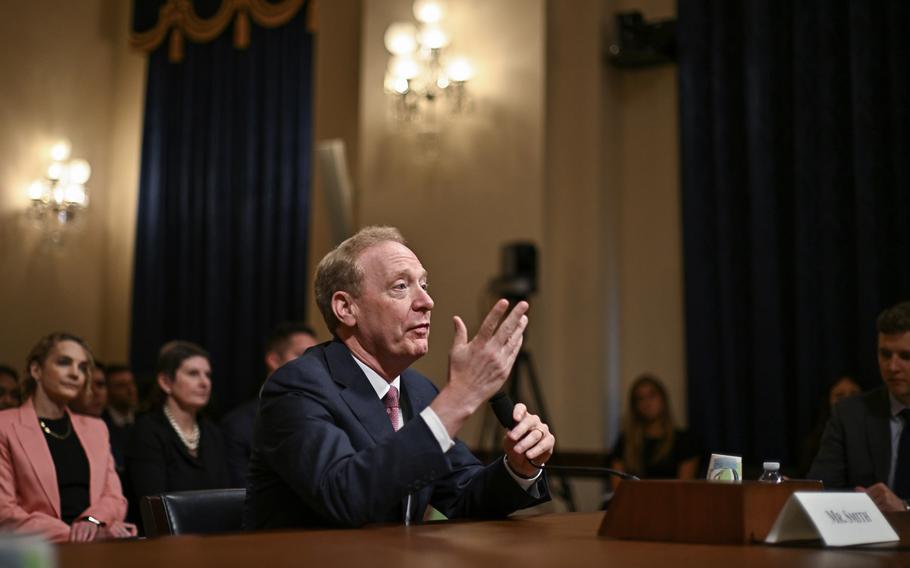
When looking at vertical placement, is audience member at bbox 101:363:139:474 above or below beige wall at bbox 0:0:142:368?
below

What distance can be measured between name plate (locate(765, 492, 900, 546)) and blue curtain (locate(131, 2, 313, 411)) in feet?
19.4

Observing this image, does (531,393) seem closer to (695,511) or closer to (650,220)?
(650,220)

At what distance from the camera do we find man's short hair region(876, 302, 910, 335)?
3.37 metres

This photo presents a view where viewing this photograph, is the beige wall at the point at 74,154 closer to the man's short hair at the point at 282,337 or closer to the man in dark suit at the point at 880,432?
the man's short hair at the point at 282,337

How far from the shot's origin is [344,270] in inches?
83.8

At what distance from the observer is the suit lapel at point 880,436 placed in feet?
10.8

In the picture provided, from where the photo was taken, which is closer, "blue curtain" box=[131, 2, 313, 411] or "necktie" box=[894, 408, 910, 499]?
"necktie" box=[894, 408, 910, 499]

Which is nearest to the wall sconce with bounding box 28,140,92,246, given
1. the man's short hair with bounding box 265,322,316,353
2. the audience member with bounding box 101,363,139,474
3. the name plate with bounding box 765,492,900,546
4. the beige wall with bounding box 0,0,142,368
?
the beige wall with bounding box 0,0,142,368

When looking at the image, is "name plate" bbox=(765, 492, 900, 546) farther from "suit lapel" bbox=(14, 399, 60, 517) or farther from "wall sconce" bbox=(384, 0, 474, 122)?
"wall sconce" bbox=(384, 0, 474, 122)

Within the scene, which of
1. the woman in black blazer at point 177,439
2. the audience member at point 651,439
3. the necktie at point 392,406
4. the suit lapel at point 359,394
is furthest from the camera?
the audience member at point 651,439

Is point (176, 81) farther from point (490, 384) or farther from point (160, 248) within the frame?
point (490, 384)

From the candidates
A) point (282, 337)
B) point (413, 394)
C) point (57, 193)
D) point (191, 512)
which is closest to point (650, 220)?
point (282, 337)

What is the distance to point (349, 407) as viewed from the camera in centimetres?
191

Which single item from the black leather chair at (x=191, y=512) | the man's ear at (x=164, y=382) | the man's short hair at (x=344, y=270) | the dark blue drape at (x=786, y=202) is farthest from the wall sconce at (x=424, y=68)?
the black leather chair at (x=191, y=512)
